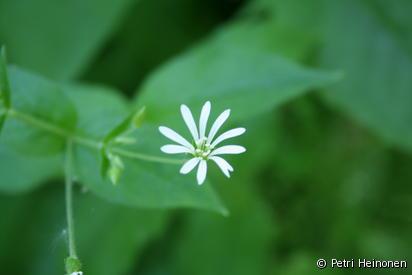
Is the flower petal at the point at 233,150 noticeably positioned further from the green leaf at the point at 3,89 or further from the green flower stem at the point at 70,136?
the green leaf at the point at 3,89

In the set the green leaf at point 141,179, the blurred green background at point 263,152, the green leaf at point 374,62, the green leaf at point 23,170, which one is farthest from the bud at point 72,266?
the green leaf at point 374,62

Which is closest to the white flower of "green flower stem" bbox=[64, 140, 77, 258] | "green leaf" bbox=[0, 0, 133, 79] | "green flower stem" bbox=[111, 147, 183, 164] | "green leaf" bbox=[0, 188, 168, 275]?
"green flower stem" bbox=[111, 147, 183, 164]

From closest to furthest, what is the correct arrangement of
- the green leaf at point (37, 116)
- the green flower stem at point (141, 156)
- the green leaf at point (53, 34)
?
the green flower stem at point (141, 156) → the green leaf at point (37, 116) → the green leaf at point (53, 34)

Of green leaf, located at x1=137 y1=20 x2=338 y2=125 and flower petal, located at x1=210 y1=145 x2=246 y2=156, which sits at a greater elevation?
green leaf, located at x1=137 y1=20 x2=338 y2=125

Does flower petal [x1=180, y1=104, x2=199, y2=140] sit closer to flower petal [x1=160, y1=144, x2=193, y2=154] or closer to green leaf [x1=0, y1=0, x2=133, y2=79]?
flower petal [x1=160, y1=144, x2=193, y2=154]

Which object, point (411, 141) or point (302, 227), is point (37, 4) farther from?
point (411, 141)

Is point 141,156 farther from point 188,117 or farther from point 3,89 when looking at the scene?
point 3,89

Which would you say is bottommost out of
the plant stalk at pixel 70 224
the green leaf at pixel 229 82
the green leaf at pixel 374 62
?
the plant stalk at pixel 70 224
